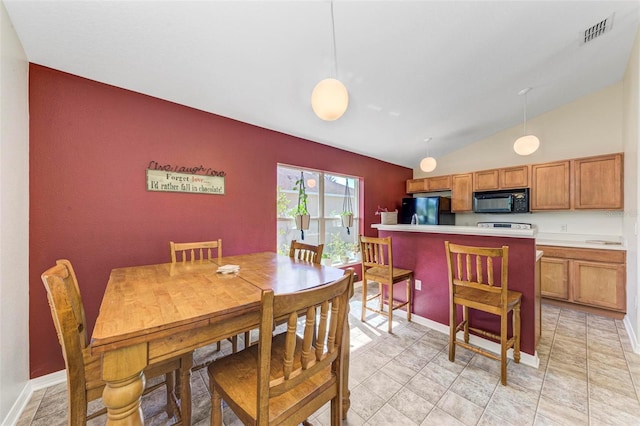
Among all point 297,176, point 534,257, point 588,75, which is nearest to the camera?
point 534,257

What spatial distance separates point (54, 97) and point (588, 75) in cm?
558

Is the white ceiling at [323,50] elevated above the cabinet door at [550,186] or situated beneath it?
elevated above

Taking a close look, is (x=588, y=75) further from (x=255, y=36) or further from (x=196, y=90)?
(x=196, y=90)

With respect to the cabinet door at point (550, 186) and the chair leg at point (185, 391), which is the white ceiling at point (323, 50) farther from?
the chair leg at point (185, 391)

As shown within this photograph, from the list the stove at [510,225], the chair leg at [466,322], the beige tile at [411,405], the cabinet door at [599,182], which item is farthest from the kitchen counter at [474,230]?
the cabinet door at [599,182]

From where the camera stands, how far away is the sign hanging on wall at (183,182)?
2271mm

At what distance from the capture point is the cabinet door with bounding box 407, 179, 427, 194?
502 centimetres

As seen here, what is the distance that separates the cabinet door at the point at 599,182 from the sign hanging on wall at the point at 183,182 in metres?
4.78

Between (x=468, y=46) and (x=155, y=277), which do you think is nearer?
(x=155, y=277)

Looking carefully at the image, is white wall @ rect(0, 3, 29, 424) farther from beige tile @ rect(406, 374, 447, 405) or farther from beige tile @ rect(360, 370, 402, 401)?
beige tile @ rect(406, 374, 447, 405)

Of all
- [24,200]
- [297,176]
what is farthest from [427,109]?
[24,200]

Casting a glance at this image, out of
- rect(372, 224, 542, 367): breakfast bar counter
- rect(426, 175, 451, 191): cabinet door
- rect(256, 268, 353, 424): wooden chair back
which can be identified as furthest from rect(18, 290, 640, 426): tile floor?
rect(426, 175, 451, 191): cabinet door

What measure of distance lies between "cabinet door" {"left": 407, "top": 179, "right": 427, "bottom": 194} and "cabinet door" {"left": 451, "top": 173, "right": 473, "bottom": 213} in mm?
566

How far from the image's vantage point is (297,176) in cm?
357
